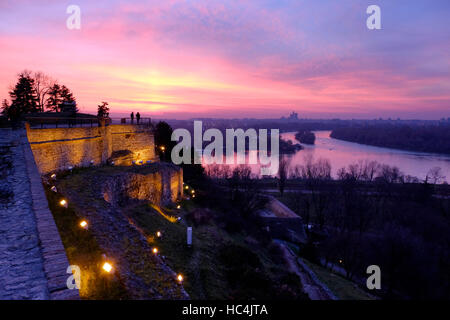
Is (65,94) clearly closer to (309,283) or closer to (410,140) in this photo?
(309,283)

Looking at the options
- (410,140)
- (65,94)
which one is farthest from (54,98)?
(410,140)

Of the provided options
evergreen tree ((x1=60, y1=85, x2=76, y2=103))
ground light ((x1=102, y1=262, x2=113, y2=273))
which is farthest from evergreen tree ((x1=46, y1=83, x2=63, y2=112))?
ground light ((x1=102, y1=262, x2=113, y2=273))

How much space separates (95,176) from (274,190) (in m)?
33.9

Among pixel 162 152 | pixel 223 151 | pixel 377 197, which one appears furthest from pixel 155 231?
pixel 223 151

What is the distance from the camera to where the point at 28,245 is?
Result: 4.17m

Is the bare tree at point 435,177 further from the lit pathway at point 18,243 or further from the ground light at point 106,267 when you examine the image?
the lit pathway at point 18,243

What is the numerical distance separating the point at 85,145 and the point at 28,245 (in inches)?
484

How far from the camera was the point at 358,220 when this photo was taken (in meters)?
29.5

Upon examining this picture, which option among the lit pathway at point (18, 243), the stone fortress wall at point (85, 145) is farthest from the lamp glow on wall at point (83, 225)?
the stone fortress wall at point (85, 145)

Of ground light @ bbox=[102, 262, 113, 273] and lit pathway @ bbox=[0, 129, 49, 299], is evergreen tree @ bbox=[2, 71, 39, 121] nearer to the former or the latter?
lit pathway @ bbox=[0, 129, 49, 299]

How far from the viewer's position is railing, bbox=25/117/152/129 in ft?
40.4

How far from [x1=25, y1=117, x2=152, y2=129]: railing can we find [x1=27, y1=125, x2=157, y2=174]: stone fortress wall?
44 cm

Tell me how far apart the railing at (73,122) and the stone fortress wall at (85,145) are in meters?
0.44
